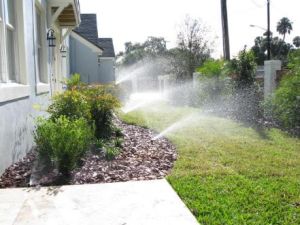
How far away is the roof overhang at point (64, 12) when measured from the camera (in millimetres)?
8977

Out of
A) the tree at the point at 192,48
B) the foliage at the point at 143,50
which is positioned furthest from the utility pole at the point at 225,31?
the foliage at the point at 143,50

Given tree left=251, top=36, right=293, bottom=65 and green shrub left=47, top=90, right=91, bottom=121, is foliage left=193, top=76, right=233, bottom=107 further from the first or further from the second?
tree left=251, top=36, right=293, bottom=65

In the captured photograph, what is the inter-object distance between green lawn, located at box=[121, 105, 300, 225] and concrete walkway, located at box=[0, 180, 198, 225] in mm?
260

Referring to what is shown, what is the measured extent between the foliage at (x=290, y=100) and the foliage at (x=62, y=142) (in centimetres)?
567

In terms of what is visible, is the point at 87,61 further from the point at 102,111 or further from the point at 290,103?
the point at 290,103

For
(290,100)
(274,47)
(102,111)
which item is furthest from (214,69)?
(274,47)

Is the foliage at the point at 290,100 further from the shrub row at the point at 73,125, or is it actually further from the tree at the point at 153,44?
the tree at the point at 153,44

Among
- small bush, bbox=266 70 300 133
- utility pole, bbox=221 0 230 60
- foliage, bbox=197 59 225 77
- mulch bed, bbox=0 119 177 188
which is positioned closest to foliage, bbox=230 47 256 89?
foliage, bbox=197 59 225 77

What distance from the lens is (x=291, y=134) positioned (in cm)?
830

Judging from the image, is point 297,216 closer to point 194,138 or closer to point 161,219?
point 161,219

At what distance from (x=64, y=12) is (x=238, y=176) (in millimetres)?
7947

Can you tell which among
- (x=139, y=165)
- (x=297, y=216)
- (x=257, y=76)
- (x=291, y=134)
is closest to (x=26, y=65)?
(x=139, y=165)

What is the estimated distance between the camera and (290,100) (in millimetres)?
8758

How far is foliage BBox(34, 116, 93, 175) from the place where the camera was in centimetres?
463
